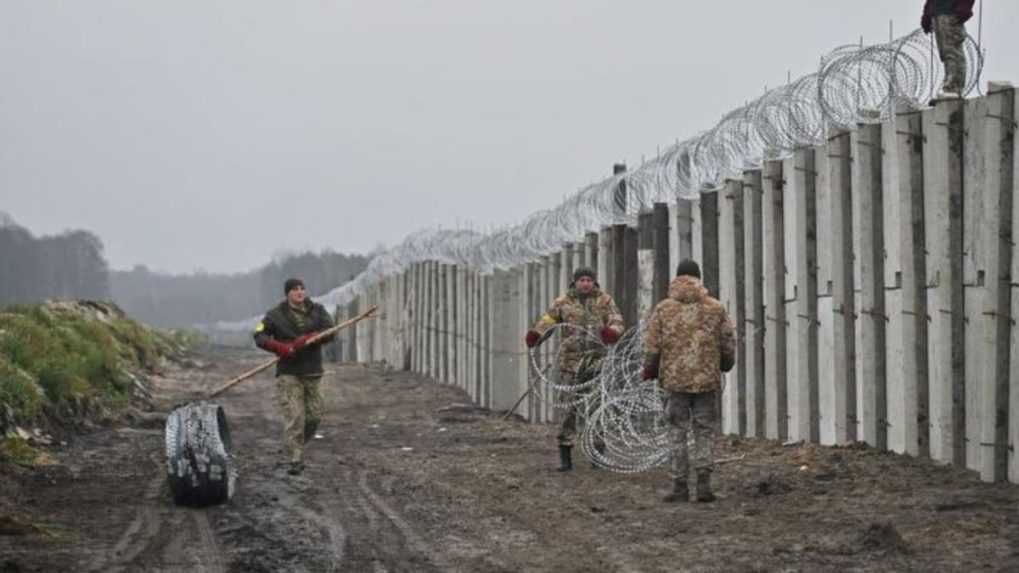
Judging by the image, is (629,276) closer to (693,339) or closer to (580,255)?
(580,255)

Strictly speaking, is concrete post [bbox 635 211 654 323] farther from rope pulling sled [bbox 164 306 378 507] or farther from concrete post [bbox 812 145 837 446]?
rope pulling sled [bbox 164 306 378 507]

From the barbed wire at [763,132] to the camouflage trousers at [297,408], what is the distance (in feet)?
13.2

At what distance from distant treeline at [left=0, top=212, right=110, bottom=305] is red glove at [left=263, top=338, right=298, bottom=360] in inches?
3534

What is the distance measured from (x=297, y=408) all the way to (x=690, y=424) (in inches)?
168

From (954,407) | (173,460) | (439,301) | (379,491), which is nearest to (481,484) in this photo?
(379,491)

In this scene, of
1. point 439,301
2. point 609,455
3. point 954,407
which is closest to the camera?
point 954,407

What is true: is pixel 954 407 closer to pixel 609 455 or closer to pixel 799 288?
pixel 799 288

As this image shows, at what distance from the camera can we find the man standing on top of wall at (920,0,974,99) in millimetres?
11242

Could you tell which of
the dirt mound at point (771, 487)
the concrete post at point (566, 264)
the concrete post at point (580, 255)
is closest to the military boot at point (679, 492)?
the dirt mound at point (771, 487)

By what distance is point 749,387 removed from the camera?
1461cm

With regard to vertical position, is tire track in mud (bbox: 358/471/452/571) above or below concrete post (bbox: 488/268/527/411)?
below

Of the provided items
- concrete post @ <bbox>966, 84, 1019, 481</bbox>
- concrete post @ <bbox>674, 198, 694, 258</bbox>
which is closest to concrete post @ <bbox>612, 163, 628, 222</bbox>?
concrete post @ <bbox>674, 198, 694, 258</bbox>

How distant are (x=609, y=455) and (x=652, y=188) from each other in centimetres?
356

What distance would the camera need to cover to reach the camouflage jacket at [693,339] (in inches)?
441
